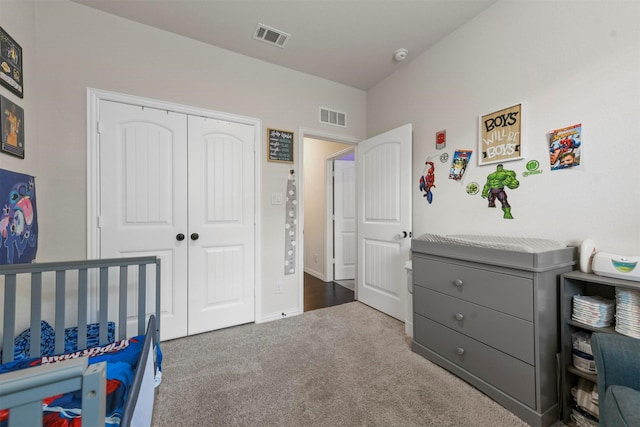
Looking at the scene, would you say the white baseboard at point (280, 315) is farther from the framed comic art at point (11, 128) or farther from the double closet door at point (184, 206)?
the framed comic art at point (11, 128)

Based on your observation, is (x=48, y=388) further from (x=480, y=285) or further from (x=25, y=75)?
(x=25, y=75)

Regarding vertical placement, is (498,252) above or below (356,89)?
below

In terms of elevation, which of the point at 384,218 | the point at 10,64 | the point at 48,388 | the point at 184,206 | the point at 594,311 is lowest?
the point at 594,311

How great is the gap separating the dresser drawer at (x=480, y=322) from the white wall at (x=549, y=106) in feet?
2.10

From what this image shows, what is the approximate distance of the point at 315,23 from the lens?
216 cm

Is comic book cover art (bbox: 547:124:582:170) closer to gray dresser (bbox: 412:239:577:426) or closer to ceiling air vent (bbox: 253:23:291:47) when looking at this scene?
gray dresser (bbox: 412:239:577:426)

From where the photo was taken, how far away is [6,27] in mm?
1558

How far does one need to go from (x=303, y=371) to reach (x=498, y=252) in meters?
1.50

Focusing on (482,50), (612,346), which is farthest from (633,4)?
(612,346)

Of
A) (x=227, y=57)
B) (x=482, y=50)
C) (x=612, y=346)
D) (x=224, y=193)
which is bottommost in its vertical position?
(x=612, y=346)

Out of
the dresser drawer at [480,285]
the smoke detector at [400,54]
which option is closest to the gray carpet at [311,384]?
the dresser drawer at [480,285]

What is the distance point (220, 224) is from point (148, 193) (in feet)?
2.11

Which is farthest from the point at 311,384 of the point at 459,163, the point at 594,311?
the point at 459,163

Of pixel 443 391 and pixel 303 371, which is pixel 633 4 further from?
pixel 303 371
